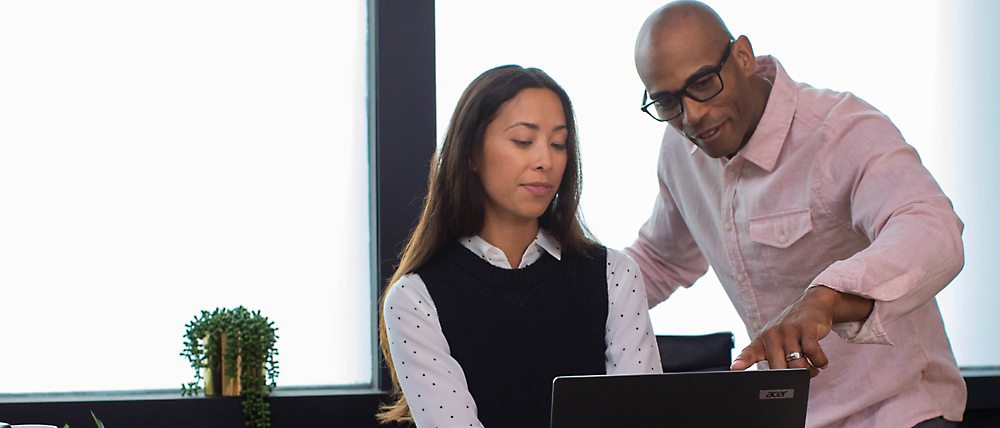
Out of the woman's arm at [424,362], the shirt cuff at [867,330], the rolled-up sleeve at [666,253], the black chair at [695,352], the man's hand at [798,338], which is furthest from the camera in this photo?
the rolled-up sleeve at [666,253]

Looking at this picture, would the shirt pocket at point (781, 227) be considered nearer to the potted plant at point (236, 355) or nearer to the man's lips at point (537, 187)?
the man's lips at point (537, 187)

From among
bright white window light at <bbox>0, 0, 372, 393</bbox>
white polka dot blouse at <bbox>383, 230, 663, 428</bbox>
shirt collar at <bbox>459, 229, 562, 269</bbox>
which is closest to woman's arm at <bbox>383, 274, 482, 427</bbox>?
white polka dot blouse at <bbox>383, 230, 663, 428</bbox>

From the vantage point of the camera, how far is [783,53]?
2527 mm

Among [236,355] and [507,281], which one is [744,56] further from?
[236,355]

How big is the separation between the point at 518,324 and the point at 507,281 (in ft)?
0.27

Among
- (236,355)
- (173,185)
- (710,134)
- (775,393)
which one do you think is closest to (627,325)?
(710,134)

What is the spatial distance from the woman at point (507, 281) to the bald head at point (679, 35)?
0.21 meters

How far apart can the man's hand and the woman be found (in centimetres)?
43

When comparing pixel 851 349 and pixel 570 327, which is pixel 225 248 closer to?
pixel 570 327

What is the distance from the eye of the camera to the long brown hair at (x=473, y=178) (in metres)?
1.45

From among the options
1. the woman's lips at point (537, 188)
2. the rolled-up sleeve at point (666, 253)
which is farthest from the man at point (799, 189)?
the woman's lips at point (537, 188)

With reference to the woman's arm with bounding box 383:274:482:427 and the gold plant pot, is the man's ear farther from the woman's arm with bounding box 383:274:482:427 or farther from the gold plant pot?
the gold plant pot

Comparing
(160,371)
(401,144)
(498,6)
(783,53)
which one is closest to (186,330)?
(160,371)

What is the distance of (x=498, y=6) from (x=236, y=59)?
0.77 m
